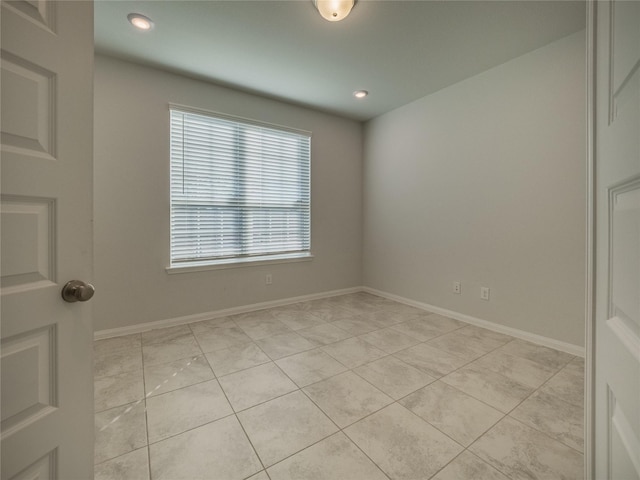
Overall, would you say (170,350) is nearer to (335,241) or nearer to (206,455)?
(206,455)

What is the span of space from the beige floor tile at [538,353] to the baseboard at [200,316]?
2191 mm

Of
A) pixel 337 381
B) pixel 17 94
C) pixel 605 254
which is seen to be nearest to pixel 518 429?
pixel 337 381

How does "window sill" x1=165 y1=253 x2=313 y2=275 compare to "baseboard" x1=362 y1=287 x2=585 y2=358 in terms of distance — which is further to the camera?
"window sill" x1=165 y1=253 x2=313 y2=275

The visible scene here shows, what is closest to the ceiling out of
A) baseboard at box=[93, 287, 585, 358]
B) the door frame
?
the door frame

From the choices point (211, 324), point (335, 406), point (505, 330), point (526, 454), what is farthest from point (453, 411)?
point (211, 324)

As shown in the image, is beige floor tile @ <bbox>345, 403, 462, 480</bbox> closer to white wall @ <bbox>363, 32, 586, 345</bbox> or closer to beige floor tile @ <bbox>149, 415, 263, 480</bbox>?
beige floor tile @ <bbox>149, 415, 263, 480</bbox>

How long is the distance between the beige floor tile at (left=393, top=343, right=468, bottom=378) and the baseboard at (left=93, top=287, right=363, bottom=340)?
173 cm

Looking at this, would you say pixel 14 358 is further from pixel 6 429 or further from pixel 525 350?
pixel 525 350

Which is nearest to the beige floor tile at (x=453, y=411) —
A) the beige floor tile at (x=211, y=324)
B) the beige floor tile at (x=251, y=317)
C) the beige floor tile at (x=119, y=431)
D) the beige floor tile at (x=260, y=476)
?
the beige floor tile at (x=260, y=476)

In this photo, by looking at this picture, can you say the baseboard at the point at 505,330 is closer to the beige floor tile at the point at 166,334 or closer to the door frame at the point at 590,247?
the door frame at the point at 590,247

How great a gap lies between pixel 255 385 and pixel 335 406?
0.58 metres

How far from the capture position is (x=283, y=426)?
4.85 feet

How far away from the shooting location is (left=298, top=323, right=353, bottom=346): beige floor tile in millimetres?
2555

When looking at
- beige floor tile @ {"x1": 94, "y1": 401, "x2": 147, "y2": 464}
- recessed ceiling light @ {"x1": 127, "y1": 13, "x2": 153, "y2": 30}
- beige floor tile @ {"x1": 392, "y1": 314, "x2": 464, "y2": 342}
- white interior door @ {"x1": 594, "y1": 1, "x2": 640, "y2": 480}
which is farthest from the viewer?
beige floor tile @ {"x1": 392, "y1": 314, "x2": 464, "y2": 342}
